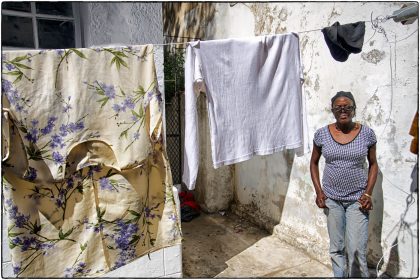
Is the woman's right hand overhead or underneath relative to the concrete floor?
overhead

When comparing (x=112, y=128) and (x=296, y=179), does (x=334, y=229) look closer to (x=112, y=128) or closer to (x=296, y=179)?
(x=296, y=179)

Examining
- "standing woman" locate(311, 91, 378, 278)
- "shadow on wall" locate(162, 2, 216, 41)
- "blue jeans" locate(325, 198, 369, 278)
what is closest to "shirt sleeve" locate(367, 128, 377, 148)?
"standing woman" locate(311, 91, 378, 278)

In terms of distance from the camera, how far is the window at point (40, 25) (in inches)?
98.0

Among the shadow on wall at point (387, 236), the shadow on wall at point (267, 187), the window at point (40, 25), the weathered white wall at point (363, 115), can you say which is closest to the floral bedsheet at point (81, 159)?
the window at point (40, 25)

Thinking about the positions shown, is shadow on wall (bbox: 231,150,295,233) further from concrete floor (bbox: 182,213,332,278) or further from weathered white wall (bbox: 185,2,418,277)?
concrete floor (bbox: 182,213,332,278)

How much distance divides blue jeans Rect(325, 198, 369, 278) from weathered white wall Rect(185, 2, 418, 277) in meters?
0.45

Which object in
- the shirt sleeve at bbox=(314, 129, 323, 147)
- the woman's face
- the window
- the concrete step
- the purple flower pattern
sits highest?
the window

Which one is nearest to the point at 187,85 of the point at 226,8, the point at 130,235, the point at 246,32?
the point at 130,235

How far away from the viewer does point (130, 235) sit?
227 cm

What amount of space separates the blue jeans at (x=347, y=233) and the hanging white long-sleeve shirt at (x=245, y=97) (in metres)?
0.66

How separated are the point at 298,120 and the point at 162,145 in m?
1.07

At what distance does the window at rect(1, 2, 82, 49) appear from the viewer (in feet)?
8.16

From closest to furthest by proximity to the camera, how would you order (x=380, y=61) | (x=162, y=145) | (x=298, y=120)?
(x=162, y=145) < (x=298, y=120) < (x=380, y=61)

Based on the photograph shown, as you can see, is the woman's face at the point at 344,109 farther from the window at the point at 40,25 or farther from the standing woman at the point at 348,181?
the window at the point at 40,25
